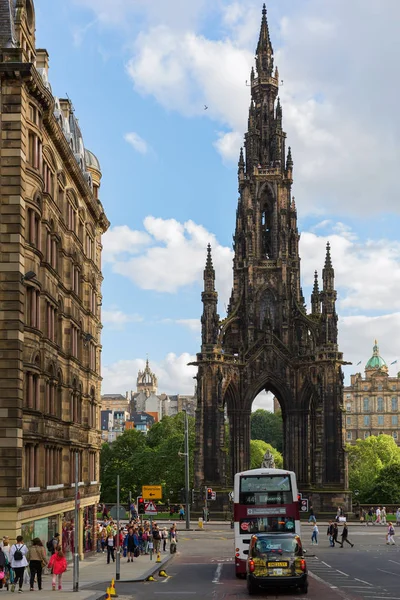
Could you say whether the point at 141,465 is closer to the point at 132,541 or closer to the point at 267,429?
the point at 132,541

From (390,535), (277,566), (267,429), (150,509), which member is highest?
(267,429)

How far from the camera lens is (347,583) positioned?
1280 inches

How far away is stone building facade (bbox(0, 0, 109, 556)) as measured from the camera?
105 ft

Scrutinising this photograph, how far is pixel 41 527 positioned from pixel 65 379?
7837mm

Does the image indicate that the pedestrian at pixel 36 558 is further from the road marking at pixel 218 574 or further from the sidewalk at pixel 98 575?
the road marking at pixel 218 574

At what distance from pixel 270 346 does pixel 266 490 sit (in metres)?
58.3

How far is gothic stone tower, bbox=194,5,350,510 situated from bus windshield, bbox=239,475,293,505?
2070 inches

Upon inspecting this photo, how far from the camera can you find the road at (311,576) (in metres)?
28.5

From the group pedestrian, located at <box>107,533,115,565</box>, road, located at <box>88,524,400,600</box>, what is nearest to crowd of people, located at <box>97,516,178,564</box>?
pedestrian, located at <box>107,533,115,565</box>

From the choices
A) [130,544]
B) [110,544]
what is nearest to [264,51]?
[130,544]

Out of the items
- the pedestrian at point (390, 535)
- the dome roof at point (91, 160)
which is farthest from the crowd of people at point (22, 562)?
the pedestrian at point (390, 535)

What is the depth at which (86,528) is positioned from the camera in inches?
1951

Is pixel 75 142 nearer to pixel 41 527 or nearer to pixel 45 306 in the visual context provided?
pixel 45 306

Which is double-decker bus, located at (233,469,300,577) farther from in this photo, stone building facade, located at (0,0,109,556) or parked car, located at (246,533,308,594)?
parked car, located at (246,533,308,594)
